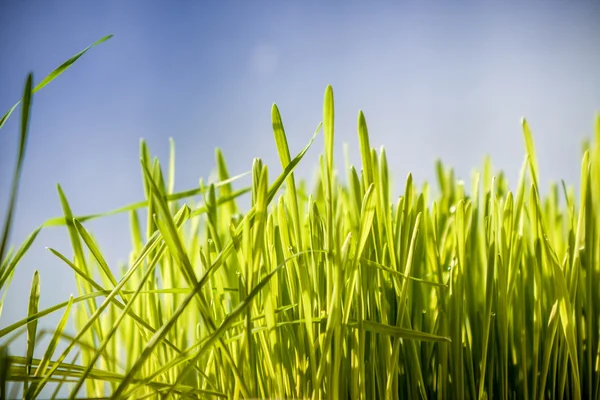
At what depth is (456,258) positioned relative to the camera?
44cm

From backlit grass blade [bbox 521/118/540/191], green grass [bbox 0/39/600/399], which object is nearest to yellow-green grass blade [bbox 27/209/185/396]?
green grass [bbox 0/39/600/399]

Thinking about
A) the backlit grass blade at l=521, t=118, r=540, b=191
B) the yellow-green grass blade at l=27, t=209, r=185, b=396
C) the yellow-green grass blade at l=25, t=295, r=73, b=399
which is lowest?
the yellow-green grass blade at l=25, t=295, r=73, b=399

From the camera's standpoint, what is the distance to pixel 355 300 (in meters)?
0.43

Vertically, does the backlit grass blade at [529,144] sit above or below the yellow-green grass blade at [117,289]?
above

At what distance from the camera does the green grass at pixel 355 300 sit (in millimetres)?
339

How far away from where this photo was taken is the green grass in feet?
1.11

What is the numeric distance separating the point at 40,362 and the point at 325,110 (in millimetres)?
273

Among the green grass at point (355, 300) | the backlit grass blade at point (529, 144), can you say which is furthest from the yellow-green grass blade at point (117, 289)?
the backlit grass blade at point (529, 144)

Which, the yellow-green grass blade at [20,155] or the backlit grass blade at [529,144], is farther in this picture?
the backlit grass blade at [529,144]

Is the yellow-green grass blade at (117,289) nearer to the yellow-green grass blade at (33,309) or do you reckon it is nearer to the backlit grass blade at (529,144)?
the yellow-green grass blade at (33,309)

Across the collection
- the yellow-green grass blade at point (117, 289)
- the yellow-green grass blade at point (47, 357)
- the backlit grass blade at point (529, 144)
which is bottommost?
the yellow-green grass blade at point (47, 357)

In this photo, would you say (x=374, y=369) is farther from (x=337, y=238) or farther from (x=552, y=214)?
(x=552, y=214)

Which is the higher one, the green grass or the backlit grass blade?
the backlit grass blade

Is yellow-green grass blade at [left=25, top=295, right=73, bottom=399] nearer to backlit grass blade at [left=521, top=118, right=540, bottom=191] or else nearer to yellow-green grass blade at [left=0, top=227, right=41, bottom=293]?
yellow-green grass blade at [left=0, top=227, right=41, bottom=293]
